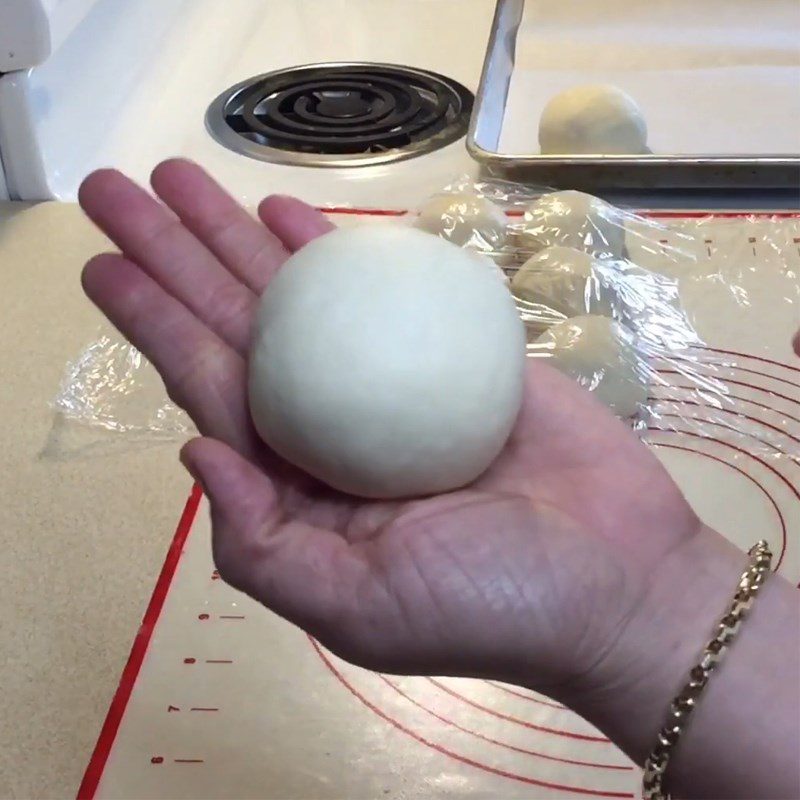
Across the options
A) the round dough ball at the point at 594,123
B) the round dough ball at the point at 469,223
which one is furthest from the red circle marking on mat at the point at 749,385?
the round dough ball at the point at 594,123

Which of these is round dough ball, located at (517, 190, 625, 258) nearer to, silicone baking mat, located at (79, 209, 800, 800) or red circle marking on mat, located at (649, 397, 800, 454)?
red circle marking on mat, located at (649, 397, 800, 454)

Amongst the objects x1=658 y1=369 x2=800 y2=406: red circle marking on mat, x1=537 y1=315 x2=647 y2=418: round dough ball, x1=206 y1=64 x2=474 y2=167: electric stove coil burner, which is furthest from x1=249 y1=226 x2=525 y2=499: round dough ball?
x1=206 y1=64 x2=474 y2=167: electric stove coil burner

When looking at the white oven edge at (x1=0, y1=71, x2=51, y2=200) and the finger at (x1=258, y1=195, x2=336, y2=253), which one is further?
the white oven edge at (x1=0, y1=71, x2=51, y2=200)

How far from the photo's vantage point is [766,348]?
41.6 inches

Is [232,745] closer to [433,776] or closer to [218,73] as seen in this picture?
[433,776]

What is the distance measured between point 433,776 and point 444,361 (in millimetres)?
302

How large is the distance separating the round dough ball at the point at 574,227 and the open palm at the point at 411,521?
1.41 ft

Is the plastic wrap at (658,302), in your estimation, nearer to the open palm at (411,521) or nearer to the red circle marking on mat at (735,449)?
the red circle marking on mat at (735,449)

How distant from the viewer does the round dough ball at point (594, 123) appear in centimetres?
129

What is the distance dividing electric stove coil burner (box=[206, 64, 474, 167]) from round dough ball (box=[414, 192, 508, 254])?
0.81 ft

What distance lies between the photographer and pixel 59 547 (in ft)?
2.69

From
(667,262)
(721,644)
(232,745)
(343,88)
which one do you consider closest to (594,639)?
(721,644)

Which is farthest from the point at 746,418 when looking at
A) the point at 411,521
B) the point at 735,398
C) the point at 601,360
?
the point at 411,521

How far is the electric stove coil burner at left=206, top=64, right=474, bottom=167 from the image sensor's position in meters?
1.39
